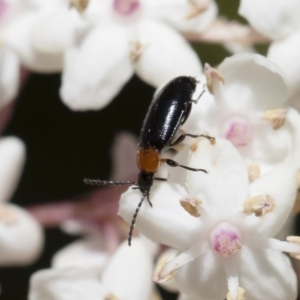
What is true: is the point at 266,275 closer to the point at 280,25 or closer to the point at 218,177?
the point at 218,177

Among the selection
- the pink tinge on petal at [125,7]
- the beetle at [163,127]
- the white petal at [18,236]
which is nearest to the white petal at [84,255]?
the white petal at [18,236]

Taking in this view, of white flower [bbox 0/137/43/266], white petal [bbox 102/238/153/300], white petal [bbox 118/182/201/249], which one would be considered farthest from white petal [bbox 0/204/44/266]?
white petal [bbox 118/182/201/249]

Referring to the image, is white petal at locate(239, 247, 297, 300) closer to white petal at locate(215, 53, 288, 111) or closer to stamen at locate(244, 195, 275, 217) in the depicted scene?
stamen at locate(244, 195, 275, 217)

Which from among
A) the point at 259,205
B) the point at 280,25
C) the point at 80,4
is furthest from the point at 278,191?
the point at 80,4

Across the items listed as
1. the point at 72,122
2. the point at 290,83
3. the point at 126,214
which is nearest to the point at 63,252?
the point at 72,122

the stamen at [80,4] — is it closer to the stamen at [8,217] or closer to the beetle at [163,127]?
the beetle at [163,127]
